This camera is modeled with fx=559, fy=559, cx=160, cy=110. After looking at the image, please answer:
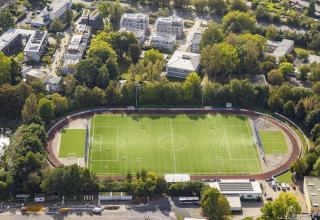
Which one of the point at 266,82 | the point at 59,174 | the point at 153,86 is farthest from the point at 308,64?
the point at 59,174

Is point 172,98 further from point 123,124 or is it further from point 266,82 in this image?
point 266,82

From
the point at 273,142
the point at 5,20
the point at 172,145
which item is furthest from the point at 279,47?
the point at 5,20

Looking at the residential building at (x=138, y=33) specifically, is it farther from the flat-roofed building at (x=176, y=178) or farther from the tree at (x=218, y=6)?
the flat-roofed building at (x=176, y=178)

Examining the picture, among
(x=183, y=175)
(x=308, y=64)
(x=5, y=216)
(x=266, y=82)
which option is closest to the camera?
(x=5, y=216)

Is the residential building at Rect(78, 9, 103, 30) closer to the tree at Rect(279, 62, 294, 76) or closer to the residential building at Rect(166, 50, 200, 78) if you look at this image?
the residential building at Rect(166, 50, 200, 78)

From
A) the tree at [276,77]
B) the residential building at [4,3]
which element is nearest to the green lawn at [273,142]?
the tree at [276,77]
